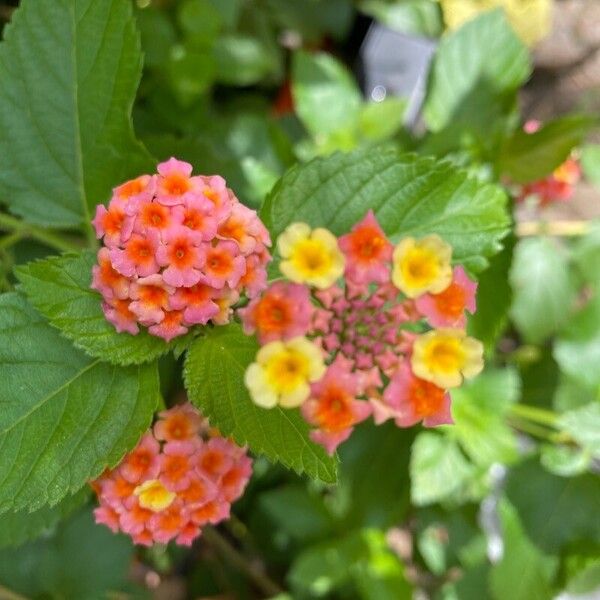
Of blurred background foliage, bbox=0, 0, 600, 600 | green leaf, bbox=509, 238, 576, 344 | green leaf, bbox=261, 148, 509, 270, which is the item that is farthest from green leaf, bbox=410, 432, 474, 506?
green leaf, bbox=261, 148, 509, 270

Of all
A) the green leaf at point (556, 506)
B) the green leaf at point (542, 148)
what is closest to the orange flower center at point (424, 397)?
the green leaf at point (542, 148)

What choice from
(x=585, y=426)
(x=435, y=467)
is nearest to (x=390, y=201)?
(x=585, y=426)

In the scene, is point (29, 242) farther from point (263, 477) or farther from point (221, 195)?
point (263, 477)

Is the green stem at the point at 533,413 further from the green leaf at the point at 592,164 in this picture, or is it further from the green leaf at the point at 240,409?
the green leaf at the point at 240,409

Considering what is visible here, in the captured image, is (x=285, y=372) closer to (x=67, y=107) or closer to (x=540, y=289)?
(x=67, y=107)

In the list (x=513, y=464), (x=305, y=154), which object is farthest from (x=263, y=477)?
(x=305, y=154)
